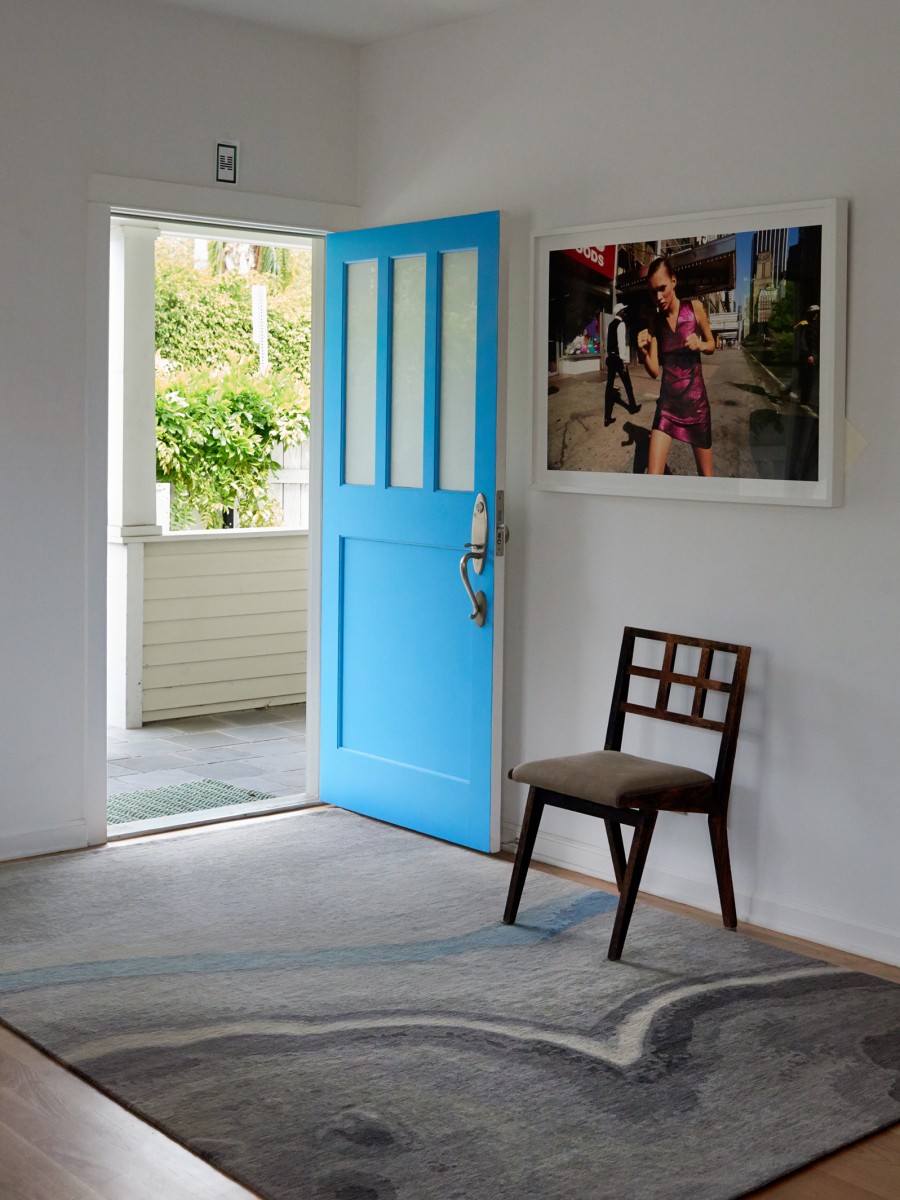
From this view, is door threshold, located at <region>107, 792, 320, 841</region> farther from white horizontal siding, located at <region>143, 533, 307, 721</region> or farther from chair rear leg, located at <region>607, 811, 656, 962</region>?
chair rear leg, located at <region>607, 811, 656, 962</region>

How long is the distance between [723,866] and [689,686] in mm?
550

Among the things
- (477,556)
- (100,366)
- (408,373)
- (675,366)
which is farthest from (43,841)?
(675,366)

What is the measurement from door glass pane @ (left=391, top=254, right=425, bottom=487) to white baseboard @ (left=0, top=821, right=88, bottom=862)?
158 cm

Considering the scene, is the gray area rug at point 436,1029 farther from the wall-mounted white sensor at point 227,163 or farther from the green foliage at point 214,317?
the green foliage at point 214,317

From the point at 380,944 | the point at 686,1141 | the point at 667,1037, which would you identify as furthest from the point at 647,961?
the point at 686,1141

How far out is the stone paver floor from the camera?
5.43 metres

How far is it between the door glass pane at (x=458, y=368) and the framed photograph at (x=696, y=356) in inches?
8.5

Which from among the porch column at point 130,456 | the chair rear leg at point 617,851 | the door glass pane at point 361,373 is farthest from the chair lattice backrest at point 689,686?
the porch column at point 130,456

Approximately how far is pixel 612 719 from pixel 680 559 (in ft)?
1.69

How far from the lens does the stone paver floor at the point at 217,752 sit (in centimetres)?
543

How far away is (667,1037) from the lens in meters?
3.04

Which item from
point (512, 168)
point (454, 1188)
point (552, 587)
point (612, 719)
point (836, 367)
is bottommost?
point (454, 1188)

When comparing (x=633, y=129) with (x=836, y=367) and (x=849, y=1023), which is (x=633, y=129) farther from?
(x=849, y=1023)

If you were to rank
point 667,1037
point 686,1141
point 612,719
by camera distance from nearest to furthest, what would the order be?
point 686,1141, point 667,1037, point 612,719
